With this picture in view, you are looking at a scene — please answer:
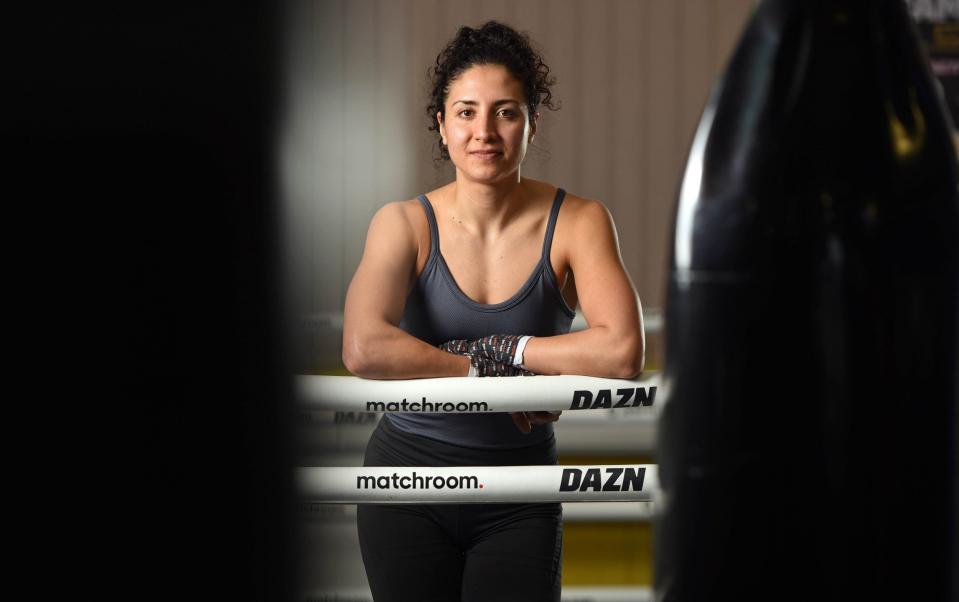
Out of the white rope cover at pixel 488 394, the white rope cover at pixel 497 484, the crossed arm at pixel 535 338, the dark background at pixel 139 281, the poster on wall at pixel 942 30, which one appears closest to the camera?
the dark background at pixel 139 281

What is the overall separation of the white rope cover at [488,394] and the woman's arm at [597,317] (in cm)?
15

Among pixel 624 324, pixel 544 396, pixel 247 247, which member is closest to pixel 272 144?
pixel 247 247

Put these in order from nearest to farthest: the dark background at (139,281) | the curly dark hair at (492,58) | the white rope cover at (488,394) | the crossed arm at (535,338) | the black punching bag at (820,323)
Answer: the dark background at (139,281), the black punching bag at (820,323), the white rope cover at (488,394), the crossed arm at (535,338), the curly dark hair at (492,58)

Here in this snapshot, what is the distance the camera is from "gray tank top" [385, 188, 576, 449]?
1.23m

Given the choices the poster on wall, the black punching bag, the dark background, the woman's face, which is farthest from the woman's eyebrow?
the poster on wall

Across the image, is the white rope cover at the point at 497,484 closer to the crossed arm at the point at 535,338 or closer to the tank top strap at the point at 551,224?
the crossed arm at the point at 535,338

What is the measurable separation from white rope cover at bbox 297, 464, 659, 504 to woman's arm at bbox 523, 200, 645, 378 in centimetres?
13

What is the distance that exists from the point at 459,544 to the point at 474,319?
0.96 ft

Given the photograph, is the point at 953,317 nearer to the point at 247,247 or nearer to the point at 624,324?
the point at 247,247

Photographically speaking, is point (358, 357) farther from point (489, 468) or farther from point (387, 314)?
point (489, 468)

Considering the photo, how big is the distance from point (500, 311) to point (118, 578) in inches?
43.7

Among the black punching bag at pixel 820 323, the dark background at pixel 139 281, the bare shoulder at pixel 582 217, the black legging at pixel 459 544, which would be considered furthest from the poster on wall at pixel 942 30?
the dark background at pixel 139 281

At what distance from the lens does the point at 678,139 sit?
4.26 m

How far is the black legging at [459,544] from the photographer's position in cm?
123
